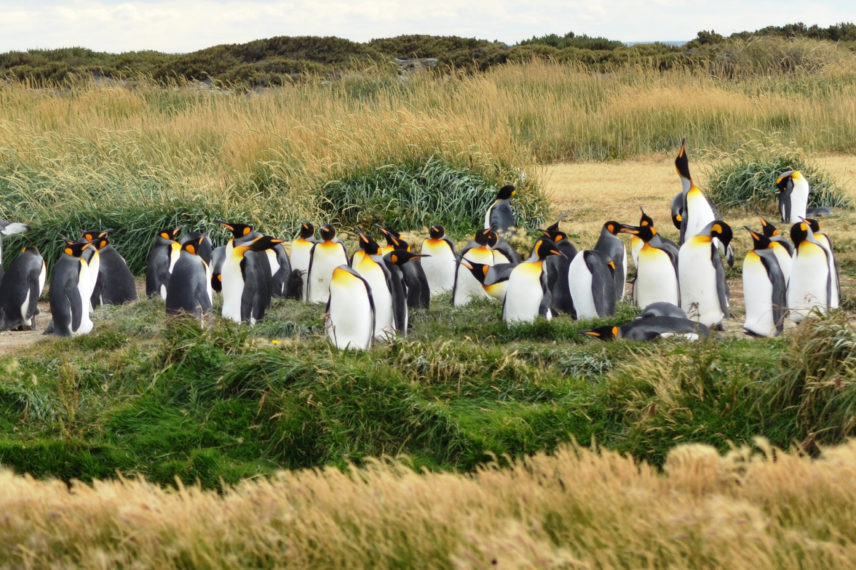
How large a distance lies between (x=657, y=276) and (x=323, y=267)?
8.74 ft

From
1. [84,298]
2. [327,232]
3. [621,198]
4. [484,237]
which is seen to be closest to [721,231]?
[484,237]

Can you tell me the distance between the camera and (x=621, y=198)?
1362cm

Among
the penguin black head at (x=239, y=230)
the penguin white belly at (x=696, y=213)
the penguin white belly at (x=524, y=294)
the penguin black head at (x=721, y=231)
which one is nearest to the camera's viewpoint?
the penguin white belly at (x=524, y=294)

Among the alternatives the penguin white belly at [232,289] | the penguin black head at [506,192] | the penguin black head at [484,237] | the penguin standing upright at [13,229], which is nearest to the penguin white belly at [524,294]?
the penguin black head at [484,237]

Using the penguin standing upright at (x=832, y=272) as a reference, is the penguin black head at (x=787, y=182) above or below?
above

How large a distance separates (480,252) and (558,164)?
887 centimetres

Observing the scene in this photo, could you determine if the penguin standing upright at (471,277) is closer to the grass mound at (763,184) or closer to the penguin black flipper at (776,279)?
the penguin black flipper at (776,279)

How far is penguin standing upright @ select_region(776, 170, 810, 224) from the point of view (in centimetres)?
1163

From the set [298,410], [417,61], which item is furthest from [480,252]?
[417,61]

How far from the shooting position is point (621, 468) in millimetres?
2994

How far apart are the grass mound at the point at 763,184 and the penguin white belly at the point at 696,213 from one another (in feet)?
9.63

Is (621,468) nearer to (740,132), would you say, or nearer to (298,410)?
(298,410)

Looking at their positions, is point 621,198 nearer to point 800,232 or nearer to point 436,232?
point 436,232

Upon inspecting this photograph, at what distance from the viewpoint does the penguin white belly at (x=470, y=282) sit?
8.76 meters
